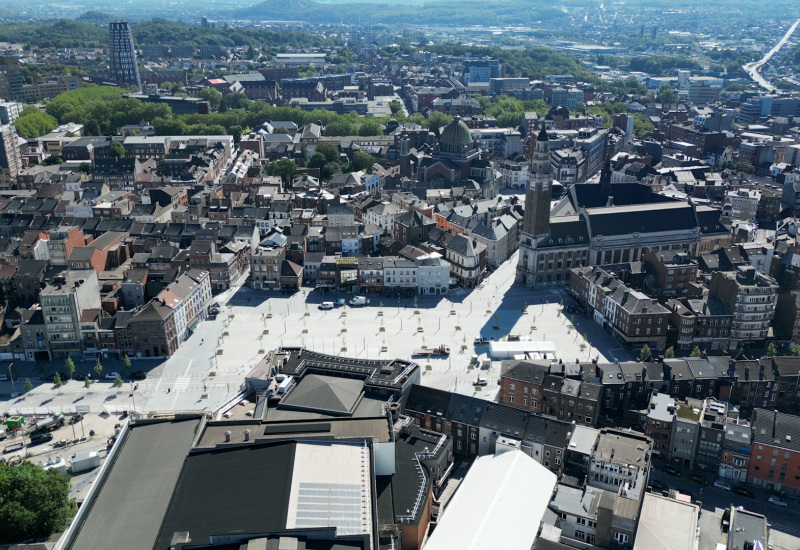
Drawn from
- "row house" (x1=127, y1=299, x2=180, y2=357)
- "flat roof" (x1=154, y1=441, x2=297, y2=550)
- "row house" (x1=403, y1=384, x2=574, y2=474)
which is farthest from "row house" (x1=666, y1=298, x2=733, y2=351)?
"row house" (x1=127, y1=299, x2=180, y2=357)

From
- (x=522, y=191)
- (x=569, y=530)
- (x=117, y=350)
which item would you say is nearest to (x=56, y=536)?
(x=117, y=350)

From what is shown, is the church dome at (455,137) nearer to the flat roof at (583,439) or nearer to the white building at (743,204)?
the white building at (743,204)

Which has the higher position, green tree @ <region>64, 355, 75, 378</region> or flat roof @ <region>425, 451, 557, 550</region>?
flat roof @ <region>425, 451, 557, 550</region>

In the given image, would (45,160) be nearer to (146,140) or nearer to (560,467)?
(146,140)

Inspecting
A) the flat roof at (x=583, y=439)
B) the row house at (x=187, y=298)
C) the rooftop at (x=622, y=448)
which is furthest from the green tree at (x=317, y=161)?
the rooftop at (x=622, y=448)

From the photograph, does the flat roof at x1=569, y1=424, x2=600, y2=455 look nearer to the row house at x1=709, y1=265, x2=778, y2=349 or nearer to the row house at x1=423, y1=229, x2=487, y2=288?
the row house at x1=709, y1=265, x2=778, y2=349

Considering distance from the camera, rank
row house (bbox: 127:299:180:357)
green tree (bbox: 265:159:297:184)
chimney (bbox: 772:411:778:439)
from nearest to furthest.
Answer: chimney (bbox: 772:411:778:439) < row house (bbox: 127:299:180:357) < green tree (bbox: 265:159:297:184)

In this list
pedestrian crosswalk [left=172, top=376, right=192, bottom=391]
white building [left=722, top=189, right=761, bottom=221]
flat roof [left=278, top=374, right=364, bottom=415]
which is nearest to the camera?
flat roof [left=278, top=374, right=364, bottom=415]
